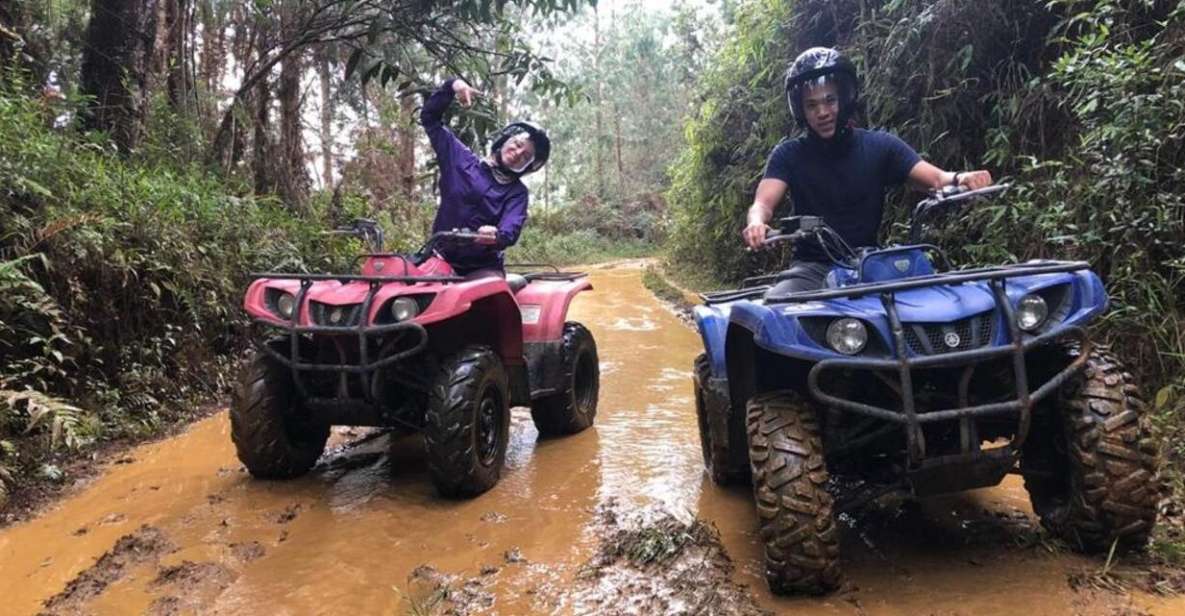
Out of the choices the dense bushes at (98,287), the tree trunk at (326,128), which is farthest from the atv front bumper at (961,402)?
the tree trunk at (326,128)

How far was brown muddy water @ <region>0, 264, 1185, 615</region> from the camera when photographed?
2590 mm

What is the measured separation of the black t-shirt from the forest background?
1.48m

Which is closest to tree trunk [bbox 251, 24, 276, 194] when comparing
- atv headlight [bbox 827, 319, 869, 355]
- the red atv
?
the red atv

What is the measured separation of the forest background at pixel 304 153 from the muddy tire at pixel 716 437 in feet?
5.85

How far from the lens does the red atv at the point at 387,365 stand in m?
3.49

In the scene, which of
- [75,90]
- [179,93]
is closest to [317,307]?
[75,90]

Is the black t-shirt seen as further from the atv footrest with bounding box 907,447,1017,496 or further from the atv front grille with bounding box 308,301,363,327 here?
the atv front grille with bounding box 308,301,363,327

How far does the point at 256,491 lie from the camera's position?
381 centimetres

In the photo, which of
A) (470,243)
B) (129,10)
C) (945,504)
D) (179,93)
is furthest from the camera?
(179,93)

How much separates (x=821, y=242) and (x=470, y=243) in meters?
2.03

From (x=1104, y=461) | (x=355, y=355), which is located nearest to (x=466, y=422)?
(x=355, y=355)

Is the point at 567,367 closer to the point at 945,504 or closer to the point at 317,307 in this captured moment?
the point at 317,307

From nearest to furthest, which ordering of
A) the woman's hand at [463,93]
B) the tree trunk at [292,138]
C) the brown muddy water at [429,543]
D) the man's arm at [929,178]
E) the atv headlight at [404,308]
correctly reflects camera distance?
the brown muddy water at [429,543] < the man's arm at [929,178] < the atv headlight at [404,308] < the woman's hand at [463,93] < the tree trunk at [292,138]

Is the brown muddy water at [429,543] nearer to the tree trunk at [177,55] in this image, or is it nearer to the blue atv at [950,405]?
the blue atv at [950,405]
